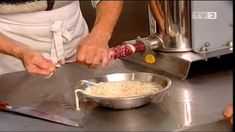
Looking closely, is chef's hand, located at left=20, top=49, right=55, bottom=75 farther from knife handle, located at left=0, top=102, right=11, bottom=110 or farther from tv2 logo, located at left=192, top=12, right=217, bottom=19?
tv2 logo, located at left=192, top=12, right=217, bottom=19

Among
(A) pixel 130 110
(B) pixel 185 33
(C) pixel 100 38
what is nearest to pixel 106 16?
(C) pixel 100 38

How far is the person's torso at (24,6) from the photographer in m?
1.22

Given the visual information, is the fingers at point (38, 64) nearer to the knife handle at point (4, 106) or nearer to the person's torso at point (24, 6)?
→ the knife handle at point (4, 106)

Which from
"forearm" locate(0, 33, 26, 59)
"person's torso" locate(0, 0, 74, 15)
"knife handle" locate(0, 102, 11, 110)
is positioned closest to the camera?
"knife handle" locate(0, 102, 11, 110)

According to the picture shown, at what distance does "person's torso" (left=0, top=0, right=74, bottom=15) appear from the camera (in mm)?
1224

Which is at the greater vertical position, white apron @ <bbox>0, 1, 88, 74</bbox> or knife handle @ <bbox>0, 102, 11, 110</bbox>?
white apron @ <bbox>0, 1, 88, 74</bbox>

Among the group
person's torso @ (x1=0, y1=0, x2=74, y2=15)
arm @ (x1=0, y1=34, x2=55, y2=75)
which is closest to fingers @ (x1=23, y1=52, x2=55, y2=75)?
arm @ (x1=0, y1=34, x2=55, y2=75)

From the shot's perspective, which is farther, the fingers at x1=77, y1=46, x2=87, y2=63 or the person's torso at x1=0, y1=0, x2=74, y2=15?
the person's torso at x1=0, y1=0, x2=74, y2=15

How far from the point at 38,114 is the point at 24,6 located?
46cm

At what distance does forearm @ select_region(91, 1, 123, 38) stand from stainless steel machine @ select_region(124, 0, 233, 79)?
3.5 inches

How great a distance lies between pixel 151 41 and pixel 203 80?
16 cm

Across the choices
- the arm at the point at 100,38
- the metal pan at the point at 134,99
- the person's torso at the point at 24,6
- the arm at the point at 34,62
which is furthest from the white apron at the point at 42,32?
the metal pan at the point at 134,99

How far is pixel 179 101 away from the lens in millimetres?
888

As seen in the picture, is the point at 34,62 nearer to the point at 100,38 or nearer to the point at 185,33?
the point at 100,38
